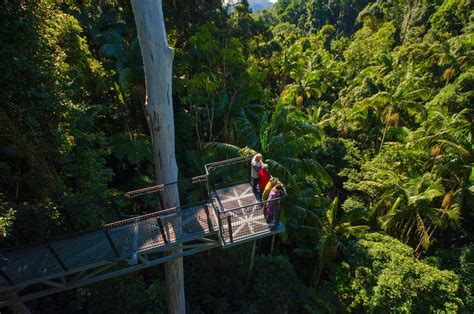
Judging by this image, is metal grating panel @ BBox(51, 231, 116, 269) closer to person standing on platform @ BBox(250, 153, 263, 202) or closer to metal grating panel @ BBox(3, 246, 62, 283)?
metal grating panel @ BBox(3, 246, 62, 283)

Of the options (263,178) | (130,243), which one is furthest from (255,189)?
(130,243)

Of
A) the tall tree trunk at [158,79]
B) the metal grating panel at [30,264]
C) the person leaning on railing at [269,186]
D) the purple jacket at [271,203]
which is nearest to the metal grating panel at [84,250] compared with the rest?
the metal grating panel at [30,264]

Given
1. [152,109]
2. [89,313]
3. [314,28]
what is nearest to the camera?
[152,109]

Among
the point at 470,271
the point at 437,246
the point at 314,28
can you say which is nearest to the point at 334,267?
the point at 470,271

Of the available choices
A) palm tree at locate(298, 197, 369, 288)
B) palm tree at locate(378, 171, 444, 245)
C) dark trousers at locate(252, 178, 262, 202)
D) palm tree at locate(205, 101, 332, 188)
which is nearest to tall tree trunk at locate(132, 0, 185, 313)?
dark trousers at locate(252, 178, 262, 202)

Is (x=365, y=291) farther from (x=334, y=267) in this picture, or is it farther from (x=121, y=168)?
(x=121, y=168)

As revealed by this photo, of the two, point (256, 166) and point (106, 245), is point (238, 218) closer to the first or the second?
point (256, 166)

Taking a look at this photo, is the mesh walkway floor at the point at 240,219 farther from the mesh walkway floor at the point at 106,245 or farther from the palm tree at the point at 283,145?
the palm tree at the point at 283,145
